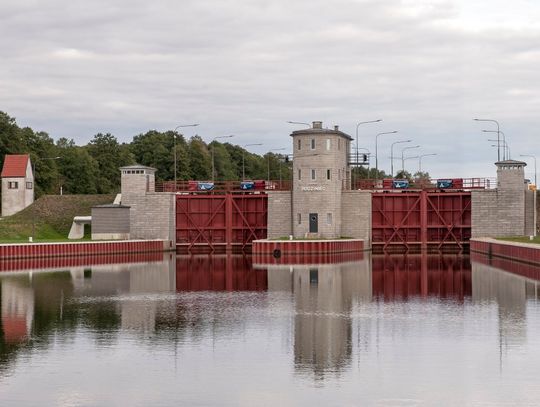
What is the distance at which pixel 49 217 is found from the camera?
110m

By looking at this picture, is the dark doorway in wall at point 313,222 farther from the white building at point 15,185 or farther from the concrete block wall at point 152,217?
the white building at point 15,185

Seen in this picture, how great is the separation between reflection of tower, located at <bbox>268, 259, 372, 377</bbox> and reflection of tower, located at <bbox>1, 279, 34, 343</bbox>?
11.0 metres

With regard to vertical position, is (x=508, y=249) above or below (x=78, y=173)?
below

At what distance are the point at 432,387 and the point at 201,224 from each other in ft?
253

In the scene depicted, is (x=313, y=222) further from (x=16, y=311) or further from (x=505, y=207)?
(x=16, y=311)

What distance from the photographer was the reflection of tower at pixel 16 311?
3700cm

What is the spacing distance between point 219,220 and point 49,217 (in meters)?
21.7

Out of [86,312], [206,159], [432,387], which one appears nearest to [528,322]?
[432,387]

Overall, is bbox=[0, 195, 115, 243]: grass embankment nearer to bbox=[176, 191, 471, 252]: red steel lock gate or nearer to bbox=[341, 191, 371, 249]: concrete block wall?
bbox=[176, 191, 471, 252]: red steel lock gate

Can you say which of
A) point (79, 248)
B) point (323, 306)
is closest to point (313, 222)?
point (79, 248)

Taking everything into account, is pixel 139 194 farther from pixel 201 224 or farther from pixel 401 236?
pixel 401 236

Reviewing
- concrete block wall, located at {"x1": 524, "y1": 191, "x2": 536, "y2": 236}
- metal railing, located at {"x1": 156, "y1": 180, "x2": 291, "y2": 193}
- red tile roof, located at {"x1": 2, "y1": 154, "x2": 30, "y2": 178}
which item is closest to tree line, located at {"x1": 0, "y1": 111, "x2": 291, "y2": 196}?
red tile roof, located at {"x1": 2, "y1": 154, "x2": 30, "y2": 178}

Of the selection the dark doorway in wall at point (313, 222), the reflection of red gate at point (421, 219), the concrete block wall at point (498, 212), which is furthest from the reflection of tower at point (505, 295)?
the dark doorway in wall at point (313, 222)

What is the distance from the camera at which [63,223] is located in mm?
108750
